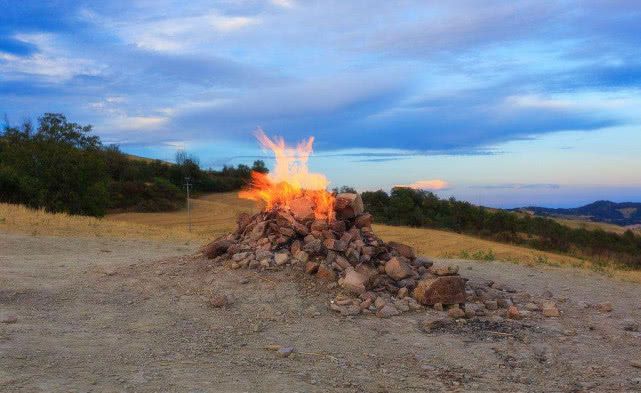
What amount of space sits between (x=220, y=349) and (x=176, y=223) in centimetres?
2687

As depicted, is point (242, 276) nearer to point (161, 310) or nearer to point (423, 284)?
point (161, 310)

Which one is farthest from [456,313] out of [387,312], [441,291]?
[387,312]

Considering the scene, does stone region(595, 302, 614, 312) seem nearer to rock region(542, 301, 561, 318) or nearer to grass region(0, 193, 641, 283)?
rock region(542, 301, 561, 318)

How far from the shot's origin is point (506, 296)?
8.29 meters

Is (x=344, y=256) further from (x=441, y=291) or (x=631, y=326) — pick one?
(x=631, y=326)

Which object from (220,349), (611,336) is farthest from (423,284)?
(220,349)

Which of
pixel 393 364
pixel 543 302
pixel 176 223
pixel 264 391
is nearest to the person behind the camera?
pixel 264 391

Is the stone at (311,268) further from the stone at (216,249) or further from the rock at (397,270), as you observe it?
the stone at (216,249)

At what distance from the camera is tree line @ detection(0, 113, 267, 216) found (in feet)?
80.8

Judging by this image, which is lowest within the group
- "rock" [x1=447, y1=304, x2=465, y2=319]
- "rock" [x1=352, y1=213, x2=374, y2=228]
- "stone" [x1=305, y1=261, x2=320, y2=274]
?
"rock" [x1=447, y1=304, x2=465, y2=319]

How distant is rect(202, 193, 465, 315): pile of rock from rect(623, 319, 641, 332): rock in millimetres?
1945

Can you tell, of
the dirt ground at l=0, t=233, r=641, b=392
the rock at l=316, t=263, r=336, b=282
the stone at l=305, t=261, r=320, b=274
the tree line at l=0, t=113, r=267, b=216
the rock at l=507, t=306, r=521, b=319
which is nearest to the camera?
the dirt ground at l=0, t=233, r=641, b=392

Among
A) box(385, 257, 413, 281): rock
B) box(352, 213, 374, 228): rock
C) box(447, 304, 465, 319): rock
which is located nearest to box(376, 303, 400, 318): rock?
box(447, 304, 465, 319): rock

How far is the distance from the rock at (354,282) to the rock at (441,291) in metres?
0.69
